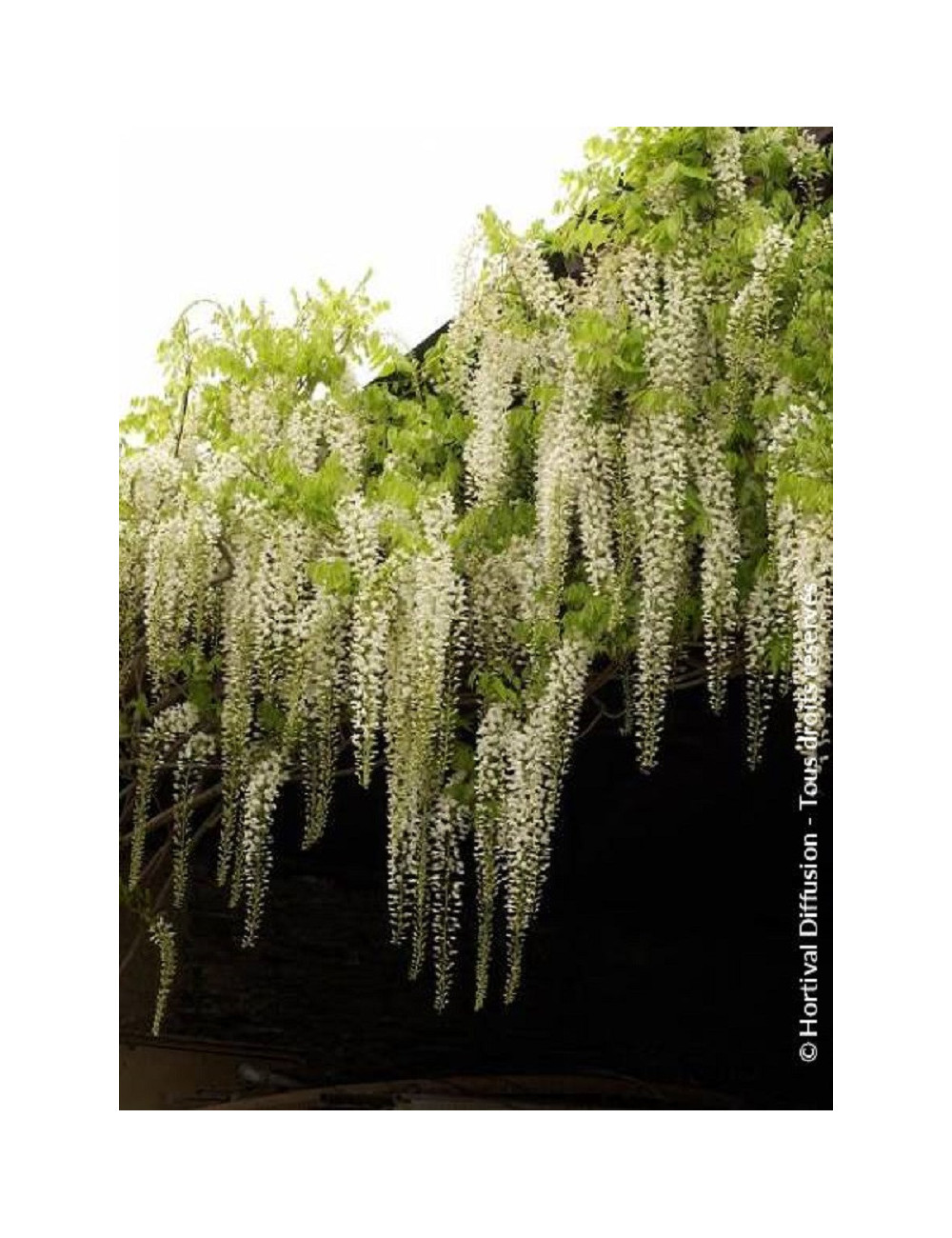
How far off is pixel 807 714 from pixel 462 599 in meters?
0.90

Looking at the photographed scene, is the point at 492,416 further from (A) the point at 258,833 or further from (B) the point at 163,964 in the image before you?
(B) the point at 163,964

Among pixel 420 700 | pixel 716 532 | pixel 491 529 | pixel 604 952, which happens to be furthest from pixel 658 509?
pixel 604 952

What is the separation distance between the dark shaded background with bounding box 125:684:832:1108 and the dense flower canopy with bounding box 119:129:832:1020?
0.07 m

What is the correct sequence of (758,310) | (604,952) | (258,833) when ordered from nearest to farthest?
(758,310)
(604,952)
(258,833)

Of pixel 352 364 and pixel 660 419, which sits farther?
pixel 352 364

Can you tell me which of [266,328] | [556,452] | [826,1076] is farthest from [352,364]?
[826,1076]

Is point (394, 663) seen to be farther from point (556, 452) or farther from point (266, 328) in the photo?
point (266, 328)

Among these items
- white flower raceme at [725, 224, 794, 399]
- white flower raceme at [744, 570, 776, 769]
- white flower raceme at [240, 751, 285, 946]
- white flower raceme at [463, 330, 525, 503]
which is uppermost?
white flower raceme at [725, 224, 794, 399]

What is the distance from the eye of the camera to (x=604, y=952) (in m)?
3.95

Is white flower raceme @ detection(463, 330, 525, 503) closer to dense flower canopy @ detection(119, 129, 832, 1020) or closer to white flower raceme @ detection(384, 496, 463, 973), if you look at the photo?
dense flower canopy @ detection(119, 129, 832, 1020)

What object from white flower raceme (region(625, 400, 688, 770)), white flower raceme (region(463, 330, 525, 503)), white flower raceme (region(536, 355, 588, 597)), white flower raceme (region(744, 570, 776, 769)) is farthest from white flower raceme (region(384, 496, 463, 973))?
white flower raceme (region(744, 570, 776, 769))

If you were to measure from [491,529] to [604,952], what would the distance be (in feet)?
3.61

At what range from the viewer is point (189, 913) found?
13.4 feet

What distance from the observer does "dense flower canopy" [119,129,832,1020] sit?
3869mm
